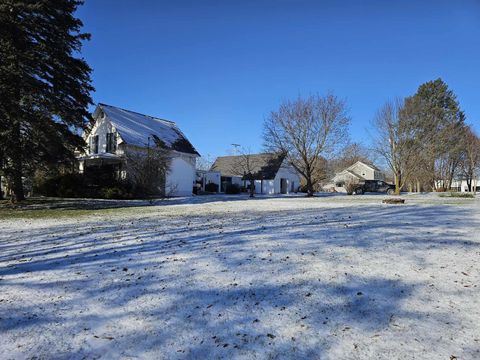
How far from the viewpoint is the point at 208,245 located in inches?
249

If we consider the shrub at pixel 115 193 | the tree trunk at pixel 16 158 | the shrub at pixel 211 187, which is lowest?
the shrub at pixel 115 193

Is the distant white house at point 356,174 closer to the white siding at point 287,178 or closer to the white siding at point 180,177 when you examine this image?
the white siding at point 287,178

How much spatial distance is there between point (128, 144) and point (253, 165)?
20659 mm

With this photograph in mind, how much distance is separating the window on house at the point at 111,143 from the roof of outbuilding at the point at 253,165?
55.8 feet

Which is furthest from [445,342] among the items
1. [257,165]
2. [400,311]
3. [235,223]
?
[257,165]

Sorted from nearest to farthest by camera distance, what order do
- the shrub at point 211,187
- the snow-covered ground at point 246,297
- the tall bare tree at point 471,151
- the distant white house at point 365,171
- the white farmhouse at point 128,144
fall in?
the snow-covered ground at point 246,297 → the white farmhouse at point 128,144 → the shrub at point 211,187 → the tall bare tree at point 471,151 → the distant white house at point 365,171

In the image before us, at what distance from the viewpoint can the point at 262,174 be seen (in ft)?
137

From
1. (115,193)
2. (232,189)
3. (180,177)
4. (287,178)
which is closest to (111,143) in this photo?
(180,177)

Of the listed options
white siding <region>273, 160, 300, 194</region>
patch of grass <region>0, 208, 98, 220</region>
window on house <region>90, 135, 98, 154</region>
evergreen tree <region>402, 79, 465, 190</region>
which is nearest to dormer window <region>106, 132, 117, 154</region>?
window on house <region>90, 135, 98, 154</region>

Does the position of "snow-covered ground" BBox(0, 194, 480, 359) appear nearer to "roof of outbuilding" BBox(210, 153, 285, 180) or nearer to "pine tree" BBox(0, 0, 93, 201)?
"pine tree" BBox(0, 0, 93, 201)

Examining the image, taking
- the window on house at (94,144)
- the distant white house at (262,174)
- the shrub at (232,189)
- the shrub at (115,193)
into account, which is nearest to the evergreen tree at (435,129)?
the distant white house at (262,174)

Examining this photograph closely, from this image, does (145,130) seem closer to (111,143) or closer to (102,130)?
(111,143)

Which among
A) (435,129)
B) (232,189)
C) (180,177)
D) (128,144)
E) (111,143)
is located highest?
(435,129)

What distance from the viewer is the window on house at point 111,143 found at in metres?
27.7
